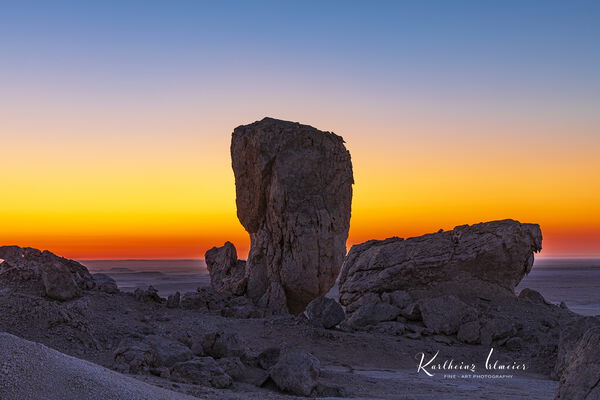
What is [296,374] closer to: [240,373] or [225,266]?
[240,373]

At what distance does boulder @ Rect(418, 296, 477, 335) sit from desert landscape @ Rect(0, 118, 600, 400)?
0.06 meters

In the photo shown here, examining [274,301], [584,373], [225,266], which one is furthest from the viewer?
[225,266]

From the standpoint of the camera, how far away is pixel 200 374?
1222cm

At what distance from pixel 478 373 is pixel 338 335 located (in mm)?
4265

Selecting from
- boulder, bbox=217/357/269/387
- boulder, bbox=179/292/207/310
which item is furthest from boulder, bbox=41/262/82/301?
boulder, bbox=217/357/269/387

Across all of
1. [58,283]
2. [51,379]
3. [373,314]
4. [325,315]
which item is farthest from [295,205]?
[51,379]

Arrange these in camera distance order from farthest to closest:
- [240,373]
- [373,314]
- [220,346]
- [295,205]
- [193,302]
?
[295,205], [193,302], [373,314], [220,346], [240,373]

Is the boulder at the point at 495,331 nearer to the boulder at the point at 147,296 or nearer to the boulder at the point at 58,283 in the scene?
the boulder at the point at 147,296

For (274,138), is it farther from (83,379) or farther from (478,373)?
(83,379)

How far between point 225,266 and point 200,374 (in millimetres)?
15408

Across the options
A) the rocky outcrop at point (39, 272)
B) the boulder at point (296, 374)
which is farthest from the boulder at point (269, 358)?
the rocky outcrop at point (39, 272)

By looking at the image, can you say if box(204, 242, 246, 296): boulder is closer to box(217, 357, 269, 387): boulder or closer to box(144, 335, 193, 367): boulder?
box(144, 335, 193, 367): boulder

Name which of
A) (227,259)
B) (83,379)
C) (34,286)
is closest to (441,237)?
(227,259)

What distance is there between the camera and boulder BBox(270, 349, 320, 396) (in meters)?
12.3
